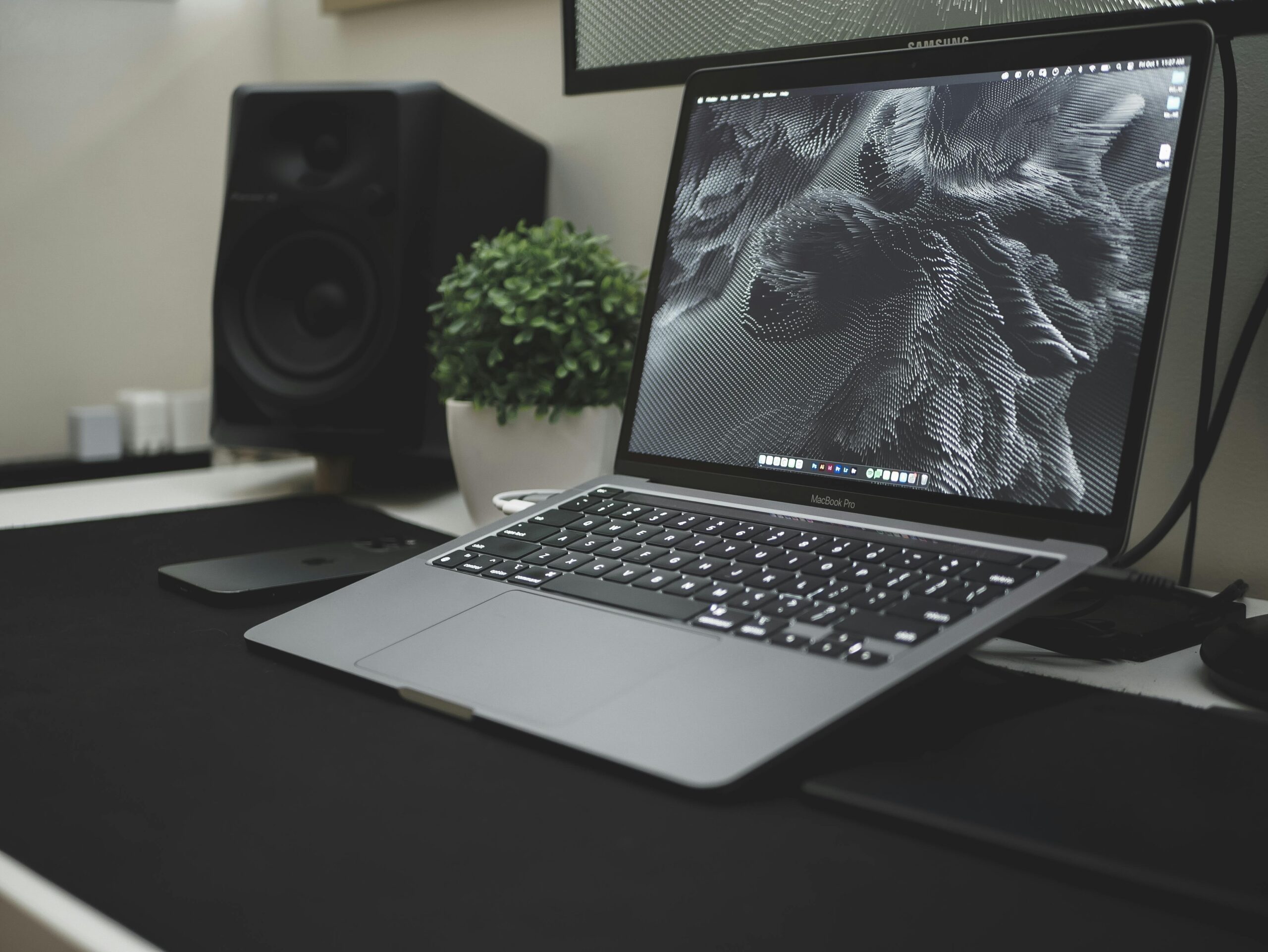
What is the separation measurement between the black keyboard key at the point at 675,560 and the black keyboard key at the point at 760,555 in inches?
1.0

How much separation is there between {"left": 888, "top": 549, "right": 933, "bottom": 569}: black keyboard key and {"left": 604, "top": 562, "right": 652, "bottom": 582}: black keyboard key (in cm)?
12

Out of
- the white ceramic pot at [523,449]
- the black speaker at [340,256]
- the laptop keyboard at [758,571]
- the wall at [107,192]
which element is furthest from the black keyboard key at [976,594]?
the wall at [107,192]

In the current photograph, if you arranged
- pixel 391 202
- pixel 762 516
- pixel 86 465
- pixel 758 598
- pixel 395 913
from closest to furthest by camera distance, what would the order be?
pixel 395 913
pixel 758 598
pixel 762 516
pixel 391 202
pixel 86 465

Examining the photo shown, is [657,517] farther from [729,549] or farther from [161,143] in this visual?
[161,143]

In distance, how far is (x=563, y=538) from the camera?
0.59 m

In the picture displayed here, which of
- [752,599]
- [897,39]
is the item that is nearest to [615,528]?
[752,599]

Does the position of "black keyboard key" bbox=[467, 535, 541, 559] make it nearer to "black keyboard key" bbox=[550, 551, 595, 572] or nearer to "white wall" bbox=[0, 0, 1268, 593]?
"black keyboard key" bbox=[550, 551, 595, 572]

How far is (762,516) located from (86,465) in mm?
1009

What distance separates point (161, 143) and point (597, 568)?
1.16 meters

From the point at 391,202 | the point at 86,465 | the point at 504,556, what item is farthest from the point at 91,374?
the point at 504,556

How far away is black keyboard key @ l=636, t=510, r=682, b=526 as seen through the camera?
592 millimetres

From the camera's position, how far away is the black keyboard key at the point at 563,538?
579mm

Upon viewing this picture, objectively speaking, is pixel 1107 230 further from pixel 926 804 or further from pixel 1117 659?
pixel 926 804

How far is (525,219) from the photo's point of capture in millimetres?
1134
